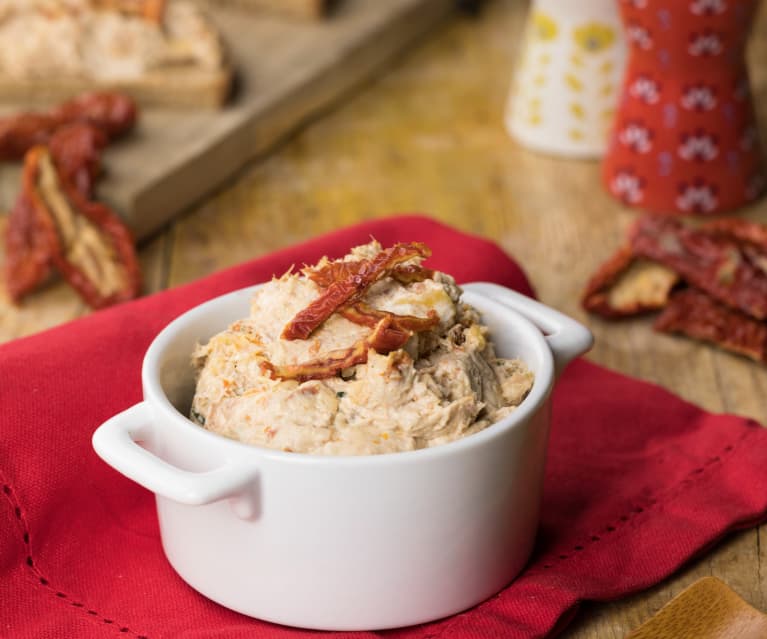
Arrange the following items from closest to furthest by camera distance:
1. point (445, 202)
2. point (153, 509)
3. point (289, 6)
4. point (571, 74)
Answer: point (153, 509) < point (445, 202) < point (571, 74) < point (289, 6)

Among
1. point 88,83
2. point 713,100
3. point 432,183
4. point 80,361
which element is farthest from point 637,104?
point 80,361

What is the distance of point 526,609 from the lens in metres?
1.26

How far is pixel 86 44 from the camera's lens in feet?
9.32

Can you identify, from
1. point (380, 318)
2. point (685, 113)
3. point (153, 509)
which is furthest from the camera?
point (685, 113)

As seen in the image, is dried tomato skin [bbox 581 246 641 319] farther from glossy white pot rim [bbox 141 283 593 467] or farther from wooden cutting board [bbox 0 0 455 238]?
wooden cutting board [bbox 0 0 455 238]

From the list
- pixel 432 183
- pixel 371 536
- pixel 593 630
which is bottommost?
pixel 432 183

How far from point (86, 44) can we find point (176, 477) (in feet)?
6.46

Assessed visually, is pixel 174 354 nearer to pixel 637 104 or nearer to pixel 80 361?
pixel 80 361

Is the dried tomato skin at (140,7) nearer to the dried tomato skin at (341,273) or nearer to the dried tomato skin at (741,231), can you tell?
the dried tomato skin at (741,231)

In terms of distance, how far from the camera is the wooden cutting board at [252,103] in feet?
8.12

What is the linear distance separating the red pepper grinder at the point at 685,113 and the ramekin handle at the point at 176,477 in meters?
1.66

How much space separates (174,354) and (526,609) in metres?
0.48

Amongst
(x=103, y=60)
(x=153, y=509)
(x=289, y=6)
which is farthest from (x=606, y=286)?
(x=289, y=6)

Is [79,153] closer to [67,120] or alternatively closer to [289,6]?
[67,120]
